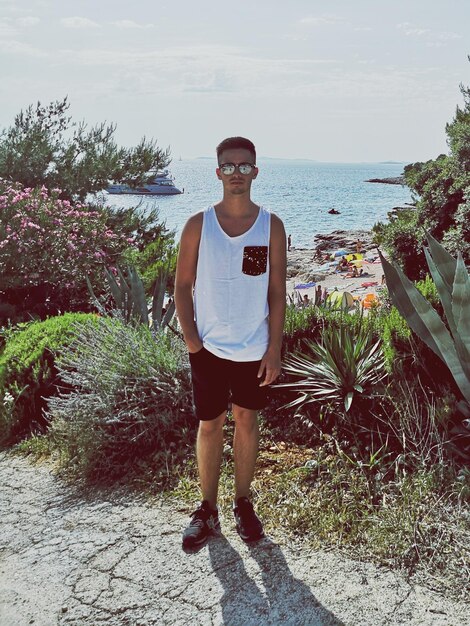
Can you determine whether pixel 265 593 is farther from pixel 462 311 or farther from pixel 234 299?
pixel 462 311

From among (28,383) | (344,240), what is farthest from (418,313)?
(344,240)

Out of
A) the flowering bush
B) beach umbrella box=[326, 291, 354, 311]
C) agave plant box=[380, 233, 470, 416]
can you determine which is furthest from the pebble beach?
the flowering bush

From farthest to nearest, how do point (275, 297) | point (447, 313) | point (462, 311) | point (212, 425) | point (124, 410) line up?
point (124, 410) < point (447, 313) < point (462, 311) < point (212, 425) < point (275, 297)

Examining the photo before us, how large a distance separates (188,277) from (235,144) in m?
0.67

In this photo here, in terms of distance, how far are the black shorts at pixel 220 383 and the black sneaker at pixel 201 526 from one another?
0.52 m

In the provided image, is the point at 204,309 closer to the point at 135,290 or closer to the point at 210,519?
the point at 210,519

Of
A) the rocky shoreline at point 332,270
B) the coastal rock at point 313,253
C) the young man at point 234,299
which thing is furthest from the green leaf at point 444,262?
the coastal rock at point 313,253

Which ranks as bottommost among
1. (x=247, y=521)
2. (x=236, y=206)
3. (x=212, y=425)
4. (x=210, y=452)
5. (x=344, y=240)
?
(x=344, y=240)

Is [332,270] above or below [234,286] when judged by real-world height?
below

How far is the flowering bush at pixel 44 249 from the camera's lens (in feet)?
33.2

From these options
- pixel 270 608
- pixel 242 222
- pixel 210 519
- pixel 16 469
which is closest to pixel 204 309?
pixel 242 222

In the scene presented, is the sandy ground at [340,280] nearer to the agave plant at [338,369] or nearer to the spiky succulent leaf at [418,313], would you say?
the agave plant at [338,369]

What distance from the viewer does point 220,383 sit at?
11.5 ft

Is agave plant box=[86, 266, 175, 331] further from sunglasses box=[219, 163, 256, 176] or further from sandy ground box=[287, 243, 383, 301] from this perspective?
sandy ground box=[287, 243, 383, 301]
